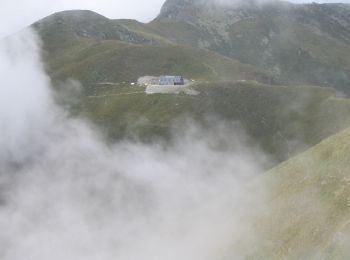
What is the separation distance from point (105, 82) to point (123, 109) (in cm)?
2885

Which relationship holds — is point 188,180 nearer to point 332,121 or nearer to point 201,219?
point 332,121

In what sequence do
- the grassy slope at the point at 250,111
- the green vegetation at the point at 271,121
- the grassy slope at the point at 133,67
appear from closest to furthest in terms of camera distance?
1. the green vegetation at the point at 271,121
2. the grassy slope at the point at 250,111
3. the grassy slope at the point at 133,67

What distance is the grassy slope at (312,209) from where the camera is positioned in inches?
1726

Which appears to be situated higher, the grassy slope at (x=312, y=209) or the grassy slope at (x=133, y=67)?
the grassy slope at (x=312, y=209)

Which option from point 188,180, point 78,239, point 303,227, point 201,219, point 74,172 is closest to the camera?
point 303,227

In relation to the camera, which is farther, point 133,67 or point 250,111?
point 133,67

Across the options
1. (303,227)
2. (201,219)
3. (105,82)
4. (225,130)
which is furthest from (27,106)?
(303,227)

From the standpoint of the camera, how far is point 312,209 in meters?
49.4

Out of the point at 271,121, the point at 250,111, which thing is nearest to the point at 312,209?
the point at 271,121

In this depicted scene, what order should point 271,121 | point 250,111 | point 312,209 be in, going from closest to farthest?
point 312,209
point 271,121
point 250,111

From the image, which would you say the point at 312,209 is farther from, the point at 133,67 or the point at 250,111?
the point at 133,67

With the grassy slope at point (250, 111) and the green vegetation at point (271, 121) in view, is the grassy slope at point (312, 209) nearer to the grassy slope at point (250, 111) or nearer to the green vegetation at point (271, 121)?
the green vegetation at point (271, 121)

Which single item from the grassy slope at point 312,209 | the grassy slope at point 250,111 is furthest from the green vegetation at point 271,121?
the grassy slope at point 250,111

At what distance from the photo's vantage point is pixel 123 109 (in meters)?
149
